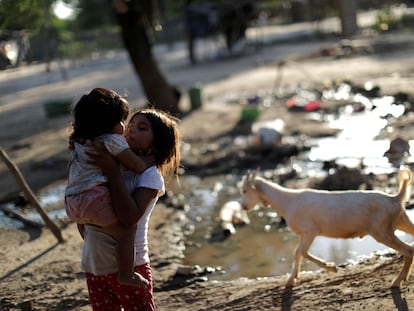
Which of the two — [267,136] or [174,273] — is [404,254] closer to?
[174,273]

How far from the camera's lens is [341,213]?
510 cm

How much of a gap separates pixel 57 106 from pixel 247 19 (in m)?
14.2

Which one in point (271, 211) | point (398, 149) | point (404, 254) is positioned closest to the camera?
point (404, 254)

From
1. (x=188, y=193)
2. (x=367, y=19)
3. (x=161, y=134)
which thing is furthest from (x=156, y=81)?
(x=367, y=19)

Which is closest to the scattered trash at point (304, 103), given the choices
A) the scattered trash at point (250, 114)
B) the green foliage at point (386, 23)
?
the scattered trash at point (250, 114)

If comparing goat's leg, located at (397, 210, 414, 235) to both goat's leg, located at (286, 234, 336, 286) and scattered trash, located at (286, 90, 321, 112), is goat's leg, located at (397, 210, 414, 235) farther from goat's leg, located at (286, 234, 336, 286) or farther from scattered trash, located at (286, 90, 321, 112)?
scattered trash, located at (286, 90, 321, 112)

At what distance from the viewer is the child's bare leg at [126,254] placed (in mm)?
3291

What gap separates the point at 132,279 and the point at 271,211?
472cm

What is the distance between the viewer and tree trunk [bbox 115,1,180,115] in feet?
48.4

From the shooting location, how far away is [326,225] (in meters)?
5.19

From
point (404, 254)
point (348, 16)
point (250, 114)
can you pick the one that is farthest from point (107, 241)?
point (348, 16)

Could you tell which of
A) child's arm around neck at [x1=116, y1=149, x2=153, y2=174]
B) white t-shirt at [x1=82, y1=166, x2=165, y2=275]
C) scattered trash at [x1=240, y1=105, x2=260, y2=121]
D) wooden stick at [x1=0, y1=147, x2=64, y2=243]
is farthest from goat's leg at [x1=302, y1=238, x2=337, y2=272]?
scattered trash at [x1=240, y1=105, x2=260, y2=121]

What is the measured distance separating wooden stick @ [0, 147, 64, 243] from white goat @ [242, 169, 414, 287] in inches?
95.4

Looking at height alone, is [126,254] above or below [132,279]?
above
